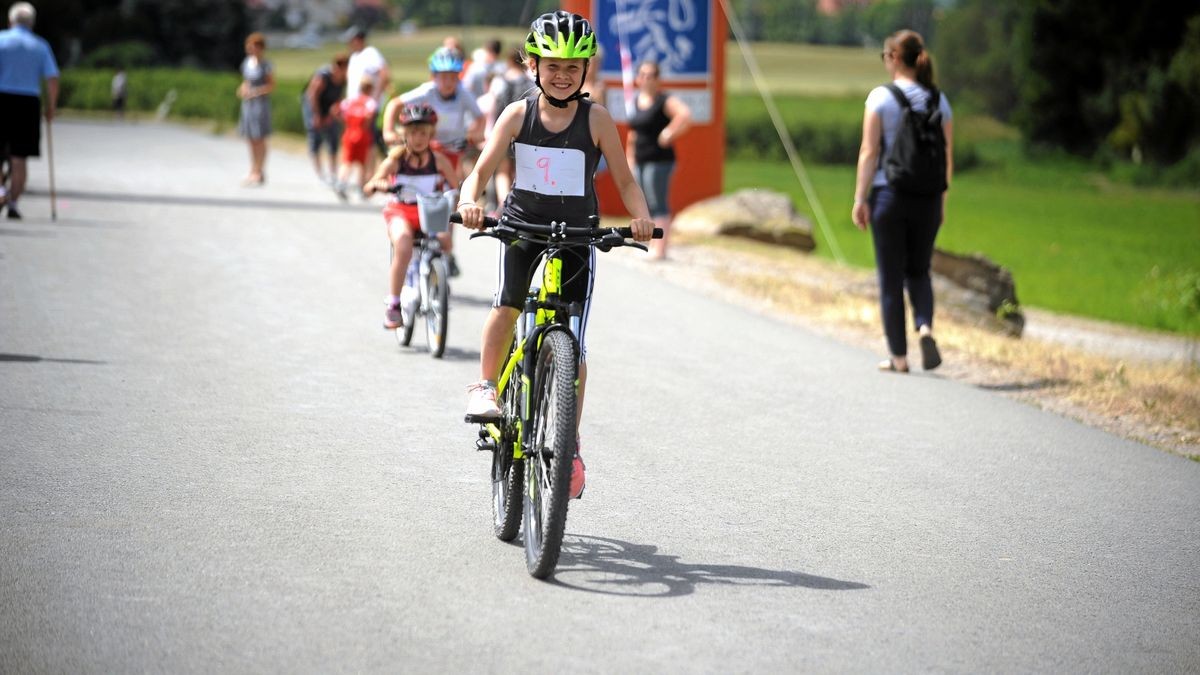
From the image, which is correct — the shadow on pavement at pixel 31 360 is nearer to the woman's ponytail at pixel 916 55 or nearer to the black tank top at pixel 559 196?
the black tank top at pixel 559 196

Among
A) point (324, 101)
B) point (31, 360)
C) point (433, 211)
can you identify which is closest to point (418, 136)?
point (433, 211)

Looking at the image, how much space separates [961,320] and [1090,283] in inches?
462

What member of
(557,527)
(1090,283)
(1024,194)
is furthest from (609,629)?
(1024,194)

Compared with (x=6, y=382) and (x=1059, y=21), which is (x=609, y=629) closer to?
(x=6, y=382)

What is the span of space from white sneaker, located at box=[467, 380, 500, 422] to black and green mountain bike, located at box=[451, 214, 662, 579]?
0.03m

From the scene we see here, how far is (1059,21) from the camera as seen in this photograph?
64.4 meters

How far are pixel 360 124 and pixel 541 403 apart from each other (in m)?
15.8

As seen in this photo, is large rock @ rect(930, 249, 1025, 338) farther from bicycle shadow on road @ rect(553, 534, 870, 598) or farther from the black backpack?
bicycle shadow on road @ rect(553, 534, 870, 598)

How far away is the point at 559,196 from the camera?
629cm

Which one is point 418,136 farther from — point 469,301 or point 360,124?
point 360,124

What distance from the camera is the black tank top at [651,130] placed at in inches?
705

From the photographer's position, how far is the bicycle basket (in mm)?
10883

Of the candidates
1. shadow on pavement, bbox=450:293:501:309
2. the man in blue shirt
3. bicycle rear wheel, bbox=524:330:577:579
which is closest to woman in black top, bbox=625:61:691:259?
shadow on pavement, bbox=450:293:501:309

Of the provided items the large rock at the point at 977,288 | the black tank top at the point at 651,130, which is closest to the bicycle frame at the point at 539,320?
the large rock at the point at 977,288
